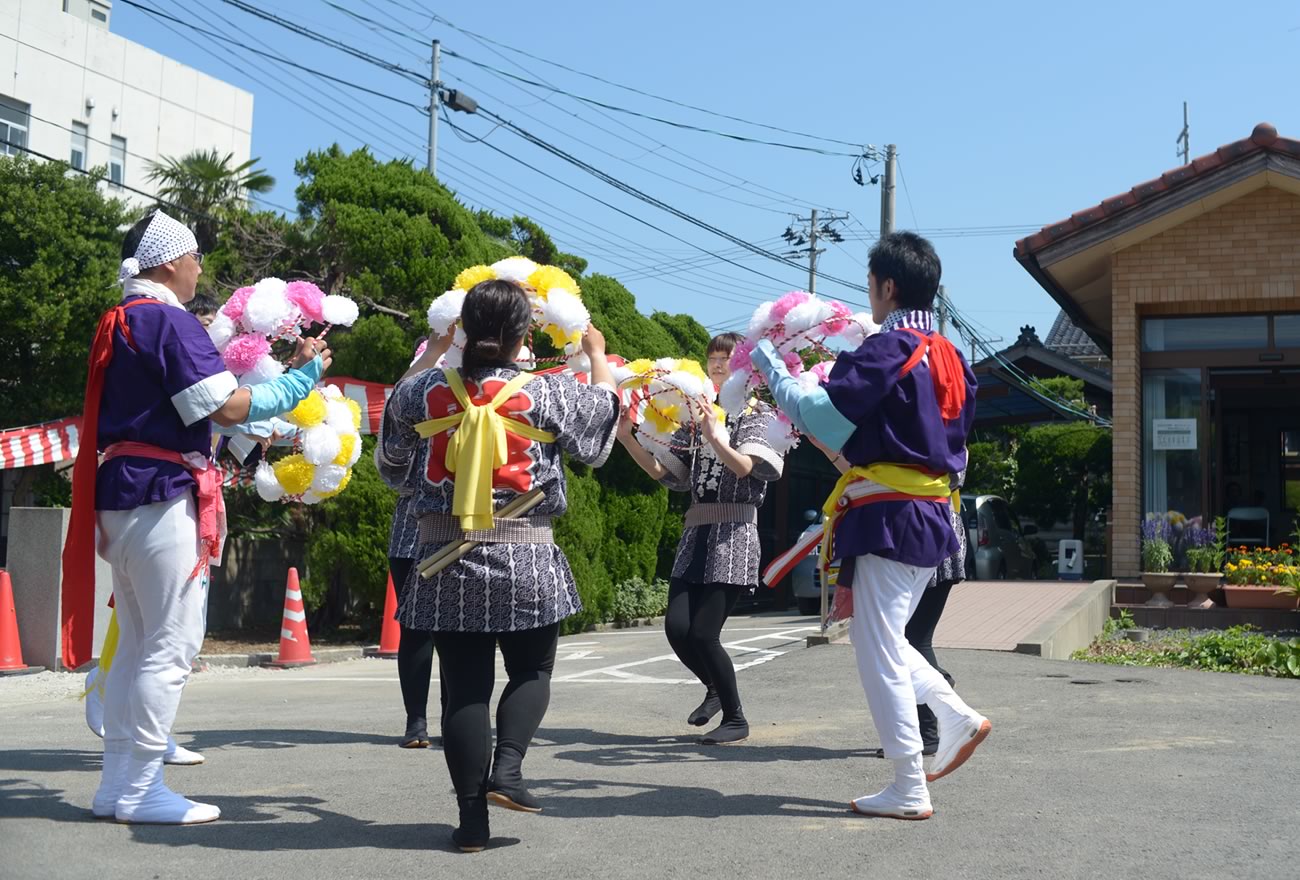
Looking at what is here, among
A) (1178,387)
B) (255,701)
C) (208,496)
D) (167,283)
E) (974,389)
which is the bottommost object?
(255,701)

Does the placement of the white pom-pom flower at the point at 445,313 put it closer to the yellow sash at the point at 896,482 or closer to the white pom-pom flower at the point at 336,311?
the white pom-pom flower at the point at 336,311

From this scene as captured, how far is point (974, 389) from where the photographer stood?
15.2 ft

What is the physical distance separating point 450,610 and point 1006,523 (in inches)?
655

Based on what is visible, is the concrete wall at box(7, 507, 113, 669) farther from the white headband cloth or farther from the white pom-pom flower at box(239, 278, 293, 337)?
the white headband cloth

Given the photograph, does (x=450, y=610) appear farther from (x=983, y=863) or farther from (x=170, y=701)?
(x=983, y=863)

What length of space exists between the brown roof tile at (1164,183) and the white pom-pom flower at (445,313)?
10040mm

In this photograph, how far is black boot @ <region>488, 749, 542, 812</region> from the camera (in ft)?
12.8

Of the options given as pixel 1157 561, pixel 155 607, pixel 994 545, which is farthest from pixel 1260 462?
pixel 155 607

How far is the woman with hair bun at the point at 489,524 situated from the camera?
3.79 meters

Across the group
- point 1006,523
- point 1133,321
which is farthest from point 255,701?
point 1006,523

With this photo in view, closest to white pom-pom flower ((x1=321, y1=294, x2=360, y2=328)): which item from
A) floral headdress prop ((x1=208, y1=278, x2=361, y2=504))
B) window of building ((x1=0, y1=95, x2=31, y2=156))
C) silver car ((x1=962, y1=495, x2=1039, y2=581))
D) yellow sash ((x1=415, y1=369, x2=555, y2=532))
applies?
floral headdress prop ((x1=208, y1=278, x2=361, y2=504))

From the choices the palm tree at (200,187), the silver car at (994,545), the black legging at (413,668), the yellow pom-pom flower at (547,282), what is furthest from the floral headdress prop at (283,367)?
the palm tree at (200,187)

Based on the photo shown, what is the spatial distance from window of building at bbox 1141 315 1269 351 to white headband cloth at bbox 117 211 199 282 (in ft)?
38.5

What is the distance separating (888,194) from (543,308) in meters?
18.6
